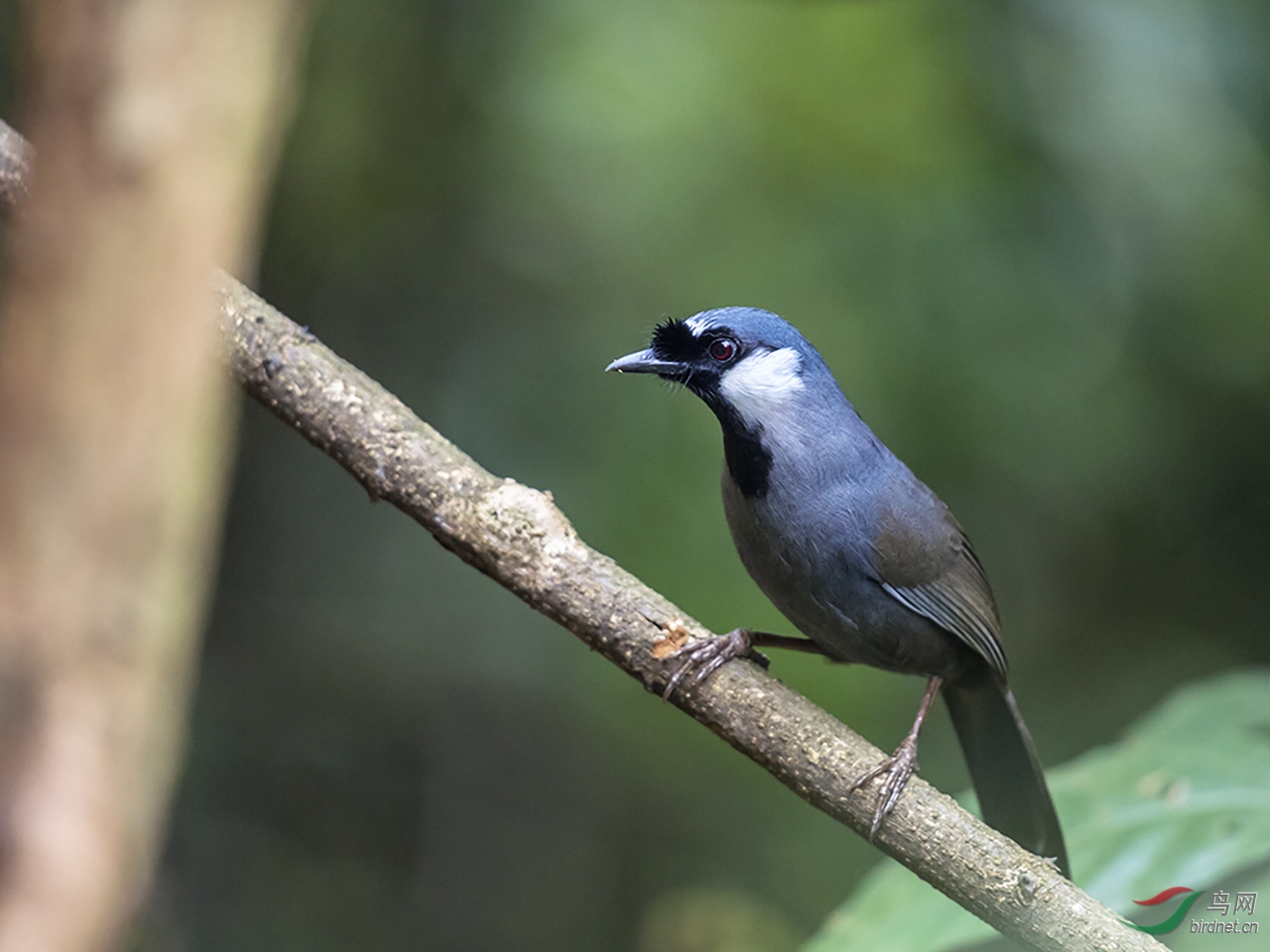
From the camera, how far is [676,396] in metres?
4.65

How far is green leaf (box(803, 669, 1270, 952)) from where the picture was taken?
252 centimetres

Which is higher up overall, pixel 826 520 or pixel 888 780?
pixel 826 520

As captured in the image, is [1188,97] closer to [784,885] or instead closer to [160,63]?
[784,885]

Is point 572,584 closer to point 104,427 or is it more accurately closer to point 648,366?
point 648,366

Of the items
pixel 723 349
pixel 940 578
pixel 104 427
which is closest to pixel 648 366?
pixel 723 349

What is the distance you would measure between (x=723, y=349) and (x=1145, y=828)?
151cm

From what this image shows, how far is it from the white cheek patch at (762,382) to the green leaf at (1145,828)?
3.79ft

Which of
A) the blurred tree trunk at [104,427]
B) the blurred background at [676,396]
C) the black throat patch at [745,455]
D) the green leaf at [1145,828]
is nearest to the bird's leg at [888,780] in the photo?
the green leaf at [1145,828]

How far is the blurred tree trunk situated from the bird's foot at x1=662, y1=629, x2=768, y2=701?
1.45 meters

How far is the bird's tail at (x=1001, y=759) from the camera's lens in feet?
10.7

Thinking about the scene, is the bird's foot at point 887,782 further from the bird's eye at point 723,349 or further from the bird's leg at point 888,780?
the bird's eye at point 723,349

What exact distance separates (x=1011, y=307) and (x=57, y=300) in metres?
4.00

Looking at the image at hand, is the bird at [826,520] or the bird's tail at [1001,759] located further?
the bird's tail at [1001,759]

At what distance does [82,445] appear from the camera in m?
1.14
